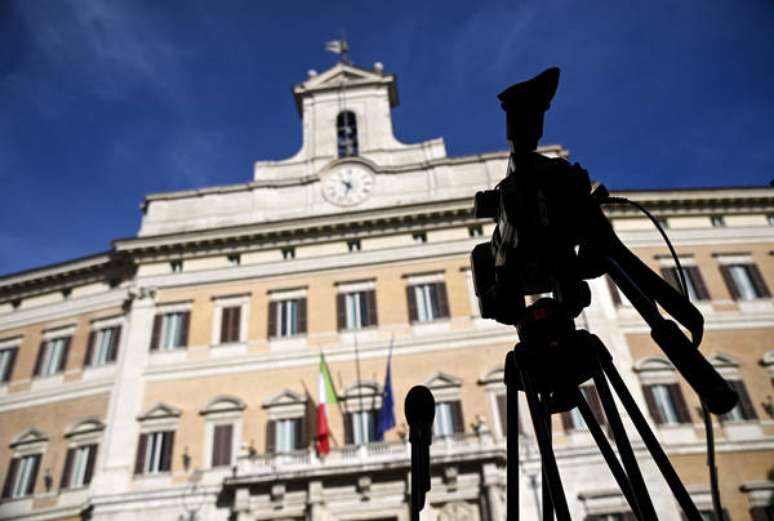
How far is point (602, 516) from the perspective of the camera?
15.9 m

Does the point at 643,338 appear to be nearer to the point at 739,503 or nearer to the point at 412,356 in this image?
the point at 739,503

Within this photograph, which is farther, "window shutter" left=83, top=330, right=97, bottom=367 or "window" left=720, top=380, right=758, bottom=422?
"window shutter" left=83, top=330, right=97, bottom=367

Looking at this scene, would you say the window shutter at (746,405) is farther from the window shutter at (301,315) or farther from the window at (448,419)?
the window shutter at (301,315)

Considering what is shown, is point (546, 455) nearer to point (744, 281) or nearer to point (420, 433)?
point (420, 433)

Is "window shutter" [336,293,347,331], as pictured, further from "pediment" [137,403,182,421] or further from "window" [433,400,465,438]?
"pediment" [137,403,182,421]

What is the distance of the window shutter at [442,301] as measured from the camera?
19578mm

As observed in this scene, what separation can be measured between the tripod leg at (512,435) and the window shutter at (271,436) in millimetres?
15598

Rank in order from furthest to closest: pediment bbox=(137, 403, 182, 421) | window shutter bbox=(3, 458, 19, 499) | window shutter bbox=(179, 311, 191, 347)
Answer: window shutter bbox=(179, 311, 191, 347), window shutter bbox=(3, 458, 19, 499), pediment bbox=(137, 403, 182, 421)

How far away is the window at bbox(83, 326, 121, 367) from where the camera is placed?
20.4 m

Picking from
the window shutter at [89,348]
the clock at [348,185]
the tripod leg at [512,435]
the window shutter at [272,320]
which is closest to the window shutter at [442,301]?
the clock at [348,185]

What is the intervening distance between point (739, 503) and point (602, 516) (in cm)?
397

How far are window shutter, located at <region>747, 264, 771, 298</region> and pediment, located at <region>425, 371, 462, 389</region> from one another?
11192 millimetres

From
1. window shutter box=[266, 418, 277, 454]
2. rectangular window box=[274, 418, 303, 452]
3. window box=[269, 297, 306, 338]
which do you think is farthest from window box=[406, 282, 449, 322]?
window shutter box=[266, 418, 277, 454]

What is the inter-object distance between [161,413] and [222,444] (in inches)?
92.5
